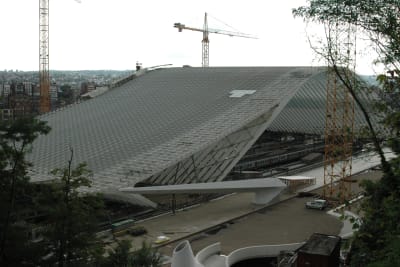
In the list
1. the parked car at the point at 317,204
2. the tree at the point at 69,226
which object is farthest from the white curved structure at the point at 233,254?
the parked car at the point at 317,204

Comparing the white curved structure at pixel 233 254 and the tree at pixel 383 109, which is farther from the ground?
the tree at pixel 383 109

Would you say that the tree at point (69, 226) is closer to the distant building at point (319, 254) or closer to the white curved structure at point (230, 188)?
the distant building at point (319, 254)

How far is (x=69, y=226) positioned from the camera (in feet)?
32.9

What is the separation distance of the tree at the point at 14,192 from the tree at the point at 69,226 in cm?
52

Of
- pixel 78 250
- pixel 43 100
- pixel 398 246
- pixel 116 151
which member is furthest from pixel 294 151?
pixel 43 100

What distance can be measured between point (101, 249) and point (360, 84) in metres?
6.27

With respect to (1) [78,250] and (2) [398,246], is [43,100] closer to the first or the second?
(1) [78,250]

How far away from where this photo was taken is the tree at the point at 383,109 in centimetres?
672

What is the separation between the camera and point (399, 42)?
7.05 metres

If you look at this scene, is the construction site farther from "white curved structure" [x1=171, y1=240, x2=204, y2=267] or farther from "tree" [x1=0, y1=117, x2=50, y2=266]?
"tree" [x1=0, y1=117, x2=50, y2=266]

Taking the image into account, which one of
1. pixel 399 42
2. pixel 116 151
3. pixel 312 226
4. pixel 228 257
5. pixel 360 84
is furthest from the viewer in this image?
pixel 116 151

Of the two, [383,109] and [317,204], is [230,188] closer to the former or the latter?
[317,204]

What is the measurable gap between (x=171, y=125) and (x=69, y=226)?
17137mm

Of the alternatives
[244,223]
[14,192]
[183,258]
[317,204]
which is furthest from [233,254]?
[317,204]
